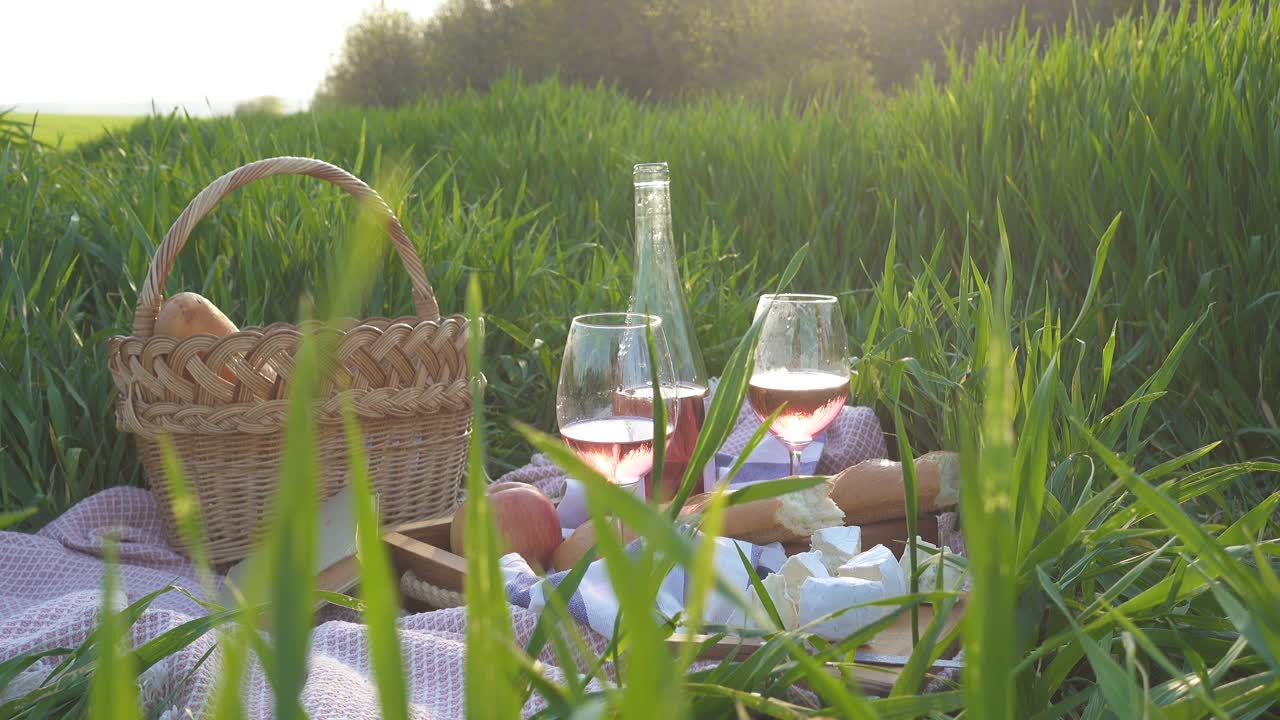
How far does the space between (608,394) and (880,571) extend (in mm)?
428

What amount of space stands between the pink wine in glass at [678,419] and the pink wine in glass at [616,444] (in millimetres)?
21

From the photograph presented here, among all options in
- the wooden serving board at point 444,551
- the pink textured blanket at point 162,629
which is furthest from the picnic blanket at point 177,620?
the wooden serving board at point 444,551

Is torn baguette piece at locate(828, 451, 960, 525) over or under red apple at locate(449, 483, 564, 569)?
over

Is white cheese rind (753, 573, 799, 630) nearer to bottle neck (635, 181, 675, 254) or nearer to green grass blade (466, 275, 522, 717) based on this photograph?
bottle neck (635, 181, 675, 254)

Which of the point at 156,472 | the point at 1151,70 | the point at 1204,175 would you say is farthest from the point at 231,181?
the point at 1151,70

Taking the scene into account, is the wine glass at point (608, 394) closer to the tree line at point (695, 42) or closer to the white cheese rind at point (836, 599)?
the white cheese rind at point (836, 599)

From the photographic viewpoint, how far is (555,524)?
1559mm

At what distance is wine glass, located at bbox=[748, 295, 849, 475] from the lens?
5.09ft

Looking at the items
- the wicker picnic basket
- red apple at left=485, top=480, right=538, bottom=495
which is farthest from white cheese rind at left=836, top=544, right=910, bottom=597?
the wicker picnic basket

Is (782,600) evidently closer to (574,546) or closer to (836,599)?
(836,599)

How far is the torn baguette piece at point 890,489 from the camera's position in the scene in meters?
1.43

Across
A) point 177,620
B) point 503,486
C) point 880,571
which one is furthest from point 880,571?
point 177,620

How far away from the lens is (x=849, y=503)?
1456 millimetres

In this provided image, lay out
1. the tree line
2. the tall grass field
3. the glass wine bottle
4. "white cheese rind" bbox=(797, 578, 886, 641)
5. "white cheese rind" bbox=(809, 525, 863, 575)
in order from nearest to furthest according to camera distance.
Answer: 1. the tall grass field
2. "white cheese rind" bbox=(797, 578, 886, 641)
3. "white cheese rind" bbox=(809, 525, 863, 575)
4. the glass wine bottle
5. the tree line
